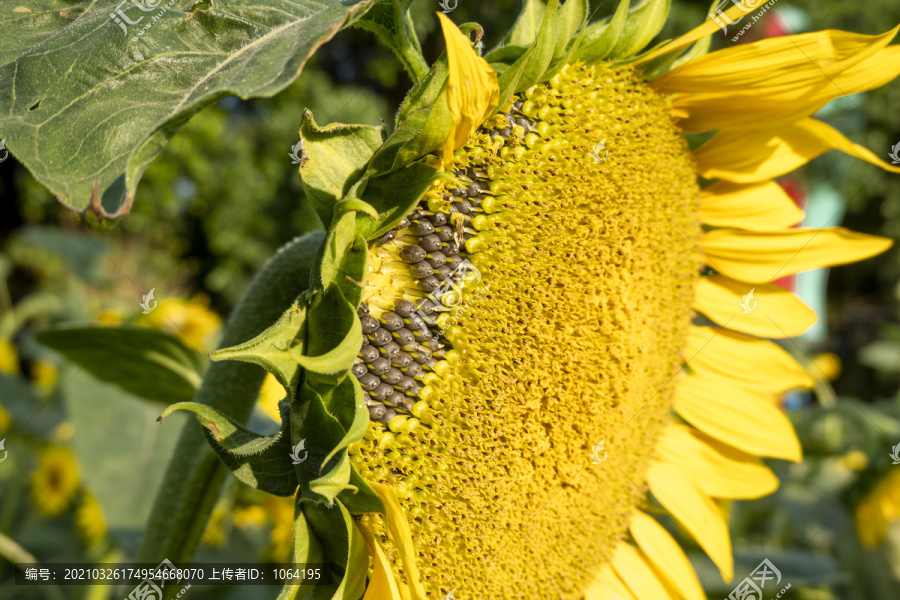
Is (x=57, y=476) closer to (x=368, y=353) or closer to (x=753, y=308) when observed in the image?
(x=368, y=353)

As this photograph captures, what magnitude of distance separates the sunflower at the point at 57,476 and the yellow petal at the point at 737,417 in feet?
7.94

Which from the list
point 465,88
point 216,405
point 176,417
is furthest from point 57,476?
point 465,88

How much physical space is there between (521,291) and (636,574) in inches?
30.1

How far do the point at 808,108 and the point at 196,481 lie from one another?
121cm

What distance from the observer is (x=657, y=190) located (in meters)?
1.14

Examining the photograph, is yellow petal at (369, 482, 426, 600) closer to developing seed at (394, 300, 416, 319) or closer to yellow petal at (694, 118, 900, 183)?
developing seed at (394, 300, 416, 319)

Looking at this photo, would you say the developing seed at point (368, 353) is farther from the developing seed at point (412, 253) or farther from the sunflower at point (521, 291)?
the developing seed at point (412, 253)

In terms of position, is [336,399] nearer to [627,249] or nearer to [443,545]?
[443,545]

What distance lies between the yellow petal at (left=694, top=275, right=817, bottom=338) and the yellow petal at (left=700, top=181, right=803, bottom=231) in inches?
5.2

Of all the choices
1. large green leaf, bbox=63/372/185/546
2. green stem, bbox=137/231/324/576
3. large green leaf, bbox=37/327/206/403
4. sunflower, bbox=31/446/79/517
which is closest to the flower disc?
green stem, bbox=137/231/324/576

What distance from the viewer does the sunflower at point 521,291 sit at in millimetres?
801

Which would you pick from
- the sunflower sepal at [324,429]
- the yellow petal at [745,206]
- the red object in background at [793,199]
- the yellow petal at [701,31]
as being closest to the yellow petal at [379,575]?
the sunflower sepal at [324,429]

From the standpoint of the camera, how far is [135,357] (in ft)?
4.32

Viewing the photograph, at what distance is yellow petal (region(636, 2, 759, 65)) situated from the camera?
39.7 inches
